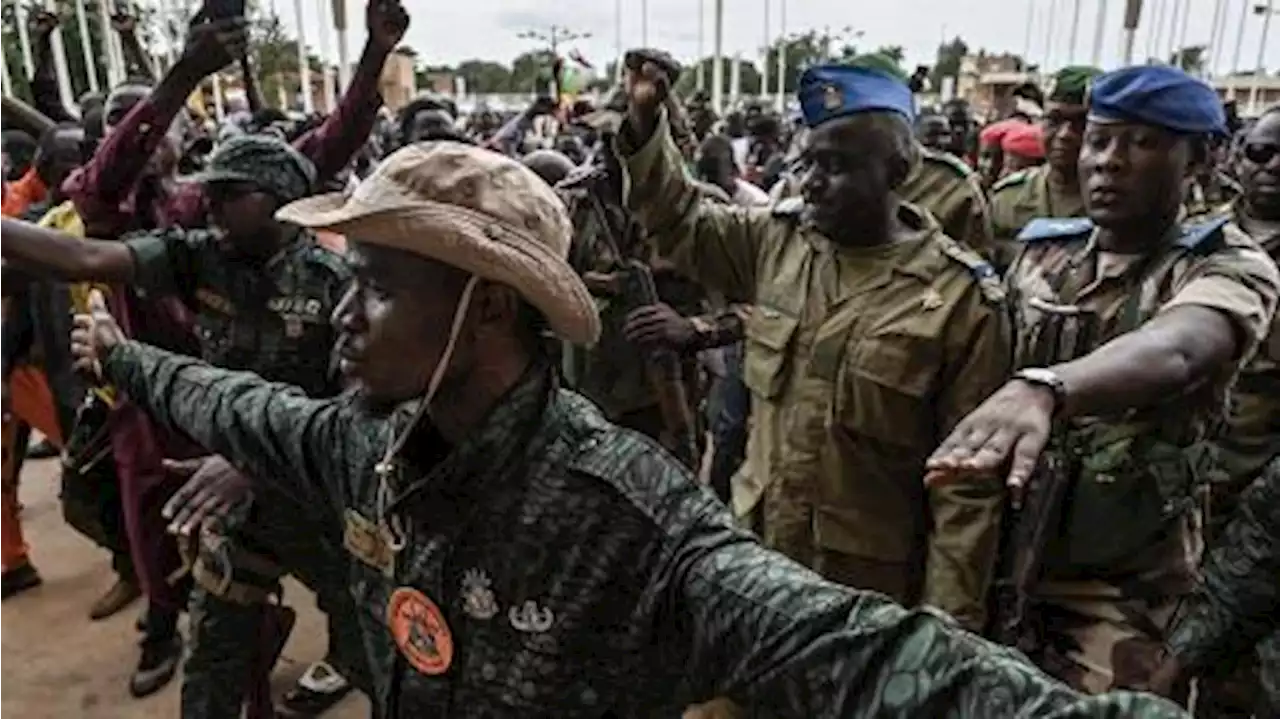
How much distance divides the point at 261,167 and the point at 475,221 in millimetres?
1759

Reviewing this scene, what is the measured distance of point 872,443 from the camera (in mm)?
2713

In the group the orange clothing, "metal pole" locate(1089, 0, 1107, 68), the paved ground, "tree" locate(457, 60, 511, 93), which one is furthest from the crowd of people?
"tree" locate(457, 60, 511, 93)

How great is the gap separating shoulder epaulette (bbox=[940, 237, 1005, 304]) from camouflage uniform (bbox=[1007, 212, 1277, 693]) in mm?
91

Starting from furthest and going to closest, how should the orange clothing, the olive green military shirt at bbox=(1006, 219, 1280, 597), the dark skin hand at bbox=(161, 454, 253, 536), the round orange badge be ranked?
1. the orange clothing
2. the dark skin hand at bbox=(161, 454, 253, 536)
3. the olive green military shirt at bbox=(1006, 219, 1280, 597)
4. the round orange badge

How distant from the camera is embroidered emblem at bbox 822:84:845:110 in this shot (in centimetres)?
266

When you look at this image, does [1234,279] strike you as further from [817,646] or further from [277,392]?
[277,392]

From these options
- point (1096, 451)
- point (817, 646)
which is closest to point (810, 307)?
point (1096, 451)

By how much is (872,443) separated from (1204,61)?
25.5m

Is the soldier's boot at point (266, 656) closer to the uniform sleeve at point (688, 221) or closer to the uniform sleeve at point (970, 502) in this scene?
the uniform sleeve at point (688, 221)

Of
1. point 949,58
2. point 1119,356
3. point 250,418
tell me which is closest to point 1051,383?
point 1119,356

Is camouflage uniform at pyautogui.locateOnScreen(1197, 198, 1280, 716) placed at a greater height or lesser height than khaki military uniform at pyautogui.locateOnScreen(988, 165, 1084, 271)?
lesser

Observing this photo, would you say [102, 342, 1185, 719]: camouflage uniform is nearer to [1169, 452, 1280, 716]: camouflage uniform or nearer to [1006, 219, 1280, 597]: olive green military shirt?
[1006, 219, 1280, 597]: olive green military shirt

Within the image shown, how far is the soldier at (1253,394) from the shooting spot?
10.2 feet

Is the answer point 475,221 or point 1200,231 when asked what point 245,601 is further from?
point 1200,231
